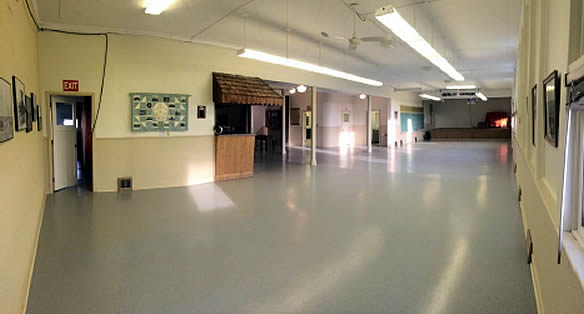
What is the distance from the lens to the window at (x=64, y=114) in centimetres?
810

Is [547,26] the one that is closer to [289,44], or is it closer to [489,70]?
[289,44]

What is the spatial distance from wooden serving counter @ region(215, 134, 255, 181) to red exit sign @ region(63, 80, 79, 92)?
3043mm

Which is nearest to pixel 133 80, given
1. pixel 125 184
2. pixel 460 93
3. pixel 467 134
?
pixel 125 184

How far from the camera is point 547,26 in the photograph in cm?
338

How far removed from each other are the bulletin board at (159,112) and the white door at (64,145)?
1.50 metres

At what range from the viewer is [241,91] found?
29.4 feet

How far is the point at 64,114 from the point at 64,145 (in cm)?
71

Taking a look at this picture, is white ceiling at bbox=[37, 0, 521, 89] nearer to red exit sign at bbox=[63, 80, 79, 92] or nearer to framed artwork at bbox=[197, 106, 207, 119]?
red exit sign at bbox=[63, 80, 79, 92]

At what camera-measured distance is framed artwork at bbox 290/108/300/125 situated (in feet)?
69.3

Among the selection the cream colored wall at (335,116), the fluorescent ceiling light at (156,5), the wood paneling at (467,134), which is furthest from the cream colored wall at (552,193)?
the wood paneling at (467,134)

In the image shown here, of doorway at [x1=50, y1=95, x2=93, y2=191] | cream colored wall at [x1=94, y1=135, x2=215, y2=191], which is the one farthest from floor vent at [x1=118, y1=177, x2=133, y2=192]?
doorway at [x1=50, y1=95, x2=93, y2=191]

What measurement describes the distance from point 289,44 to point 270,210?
4.75m

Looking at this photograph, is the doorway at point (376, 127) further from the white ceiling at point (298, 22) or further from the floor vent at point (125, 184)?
the floor vent at point (125, 184)

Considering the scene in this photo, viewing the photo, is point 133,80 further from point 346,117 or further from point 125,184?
point 346,117
